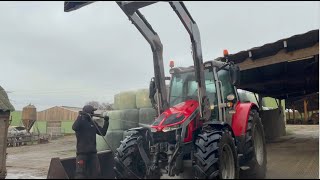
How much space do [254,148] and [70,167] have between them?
3.51 metres

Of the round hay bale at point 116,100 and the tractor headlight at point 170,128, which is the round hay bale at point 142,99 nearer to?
the round hay bale at point 116,100

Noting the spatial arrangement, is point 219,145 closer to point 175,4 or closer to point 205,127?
point 205,127

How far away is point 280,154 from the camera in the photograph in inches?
402

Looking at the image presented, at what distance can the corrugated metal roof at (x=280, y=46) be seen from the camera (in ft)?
26.7

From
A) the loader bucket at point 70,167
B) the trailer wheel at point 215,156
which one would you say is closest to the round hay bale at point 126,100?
the loader bucket at point 70,167

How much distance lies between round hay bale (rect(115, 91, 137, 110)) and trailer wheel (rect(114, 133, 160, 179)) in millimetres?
7530

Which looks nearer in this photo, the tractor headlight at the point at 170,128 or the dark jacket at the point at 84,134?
the tractor headlight at the point at 170,128

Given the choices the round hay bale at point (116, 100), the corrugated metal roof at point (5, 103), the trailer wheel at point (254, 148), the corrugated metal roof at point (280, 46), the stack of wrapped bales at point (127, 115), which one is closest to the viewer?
the trailer wheel at point (254, 148)

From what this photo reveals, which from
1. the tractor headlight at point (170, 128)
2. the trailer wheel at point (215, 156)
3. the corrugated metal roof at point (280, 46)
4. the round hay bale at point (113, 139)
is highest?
the corrugated metal roof at point (280, 46)

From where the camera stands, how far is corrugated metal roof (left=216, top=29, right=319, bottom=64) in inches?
320

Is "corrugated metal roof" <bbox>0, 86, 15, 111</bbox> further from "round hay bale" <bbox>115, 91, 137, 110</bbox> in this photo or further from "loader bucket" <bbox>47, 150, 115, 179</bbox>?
"loader bucket" <bbox>47, 150, 115, 179</bbox>

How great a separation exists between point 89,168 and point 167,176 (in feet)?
4.69

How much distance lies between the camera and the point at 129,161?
5129mm

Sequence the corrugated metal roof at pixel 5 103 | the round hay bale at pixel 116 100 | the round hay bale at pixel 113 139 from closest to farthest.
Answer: the corrugated metal roof at pixel 5 103, the round hay bale at pixel 113 139, the round hay bale at pixel 116 100
